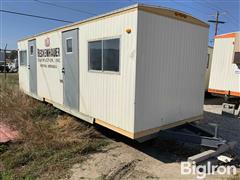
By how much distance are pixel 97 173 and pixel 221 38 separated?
768 centimetres

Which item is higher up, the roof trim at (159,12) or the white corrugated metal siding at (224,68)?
the roof trim at (159,12)

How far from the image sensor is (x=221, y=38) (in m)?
8.79

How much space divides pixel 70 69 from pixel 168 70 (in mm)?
2628

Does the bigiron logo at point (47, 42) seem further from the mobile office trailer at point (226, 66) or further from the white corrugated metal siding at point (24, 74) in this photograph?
the mobile office trailer at point (226, 66)

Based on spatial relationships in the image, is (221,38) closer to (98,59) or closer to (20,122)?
(98,59)

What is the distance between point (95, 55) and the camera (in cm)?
463

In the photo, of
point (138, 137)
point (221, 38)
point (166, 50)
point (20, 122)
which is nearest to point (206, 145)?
point (138, 137)

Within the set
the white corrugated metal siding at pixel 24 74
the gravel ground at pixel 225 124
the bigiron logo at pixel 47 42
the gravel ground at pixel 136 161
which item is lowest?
the gravel ground at pixel 136 161

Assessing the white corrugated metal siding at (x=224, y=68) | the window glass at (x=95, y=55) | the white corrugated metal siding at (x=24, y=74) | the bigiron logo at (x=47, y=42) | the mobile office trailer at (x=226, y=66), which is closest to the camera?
the window glass at (x=95, y=55)

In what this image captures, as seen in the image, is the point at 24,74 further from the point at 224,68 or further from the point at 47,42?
the point at 224,68

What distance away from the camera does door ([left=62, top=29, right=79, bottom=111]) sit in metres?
5.35

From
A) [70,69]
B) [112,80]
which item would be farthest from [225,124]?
[70,69]

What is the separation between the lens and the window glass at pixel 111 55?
4.04 metres

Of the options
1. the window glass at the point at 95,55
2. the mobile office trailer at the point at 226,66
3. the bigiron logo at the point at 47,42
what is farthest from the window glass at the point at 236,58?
the bigiron logo at the point at 47,42
